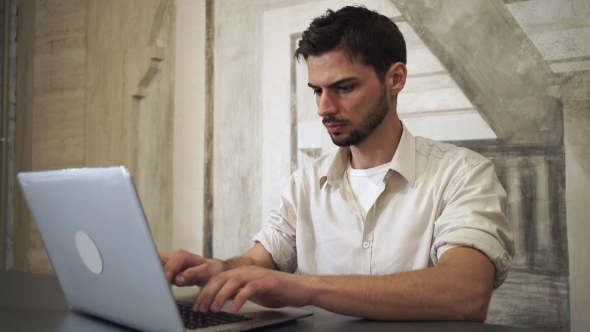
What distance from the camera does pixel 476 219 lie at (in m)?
1.36

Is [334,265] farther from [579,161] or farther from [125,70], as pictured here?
[125,70]

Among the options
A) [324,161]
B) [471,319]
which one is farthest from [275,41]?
[471,319]

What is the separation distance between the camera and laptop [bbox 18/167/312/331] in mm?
817

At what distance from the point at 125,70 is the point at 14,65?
1086 millimetres

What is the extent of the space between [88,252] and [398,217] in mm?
903

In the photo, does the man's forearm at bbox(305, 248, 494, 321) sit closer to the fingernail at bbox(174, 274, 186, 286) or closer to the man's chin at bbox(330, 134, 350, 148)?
the fingernail at bbox(174, 274, 186, 286)

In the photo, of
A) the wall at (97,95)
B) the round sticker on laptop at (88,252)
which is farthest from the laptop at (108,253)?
the wall at (97,95)

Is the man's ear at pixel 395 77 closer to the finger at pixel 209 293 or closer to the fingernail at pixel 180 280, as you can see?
the fingernail at pixel 180 280

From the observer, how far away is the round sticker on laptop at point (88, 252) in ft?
3.10

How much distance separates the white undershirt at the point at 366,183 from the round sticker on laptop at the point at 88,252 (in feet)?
2.91

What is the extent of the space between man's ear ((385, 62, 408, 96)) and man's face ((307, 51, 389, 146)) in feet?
0.28

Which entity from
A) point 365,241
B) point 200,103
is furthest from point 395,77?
point 200,103

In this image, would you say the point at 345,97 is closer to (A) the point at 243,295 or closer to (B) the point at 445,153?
(B) the point at 445,153

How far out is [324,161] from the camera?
187cm
